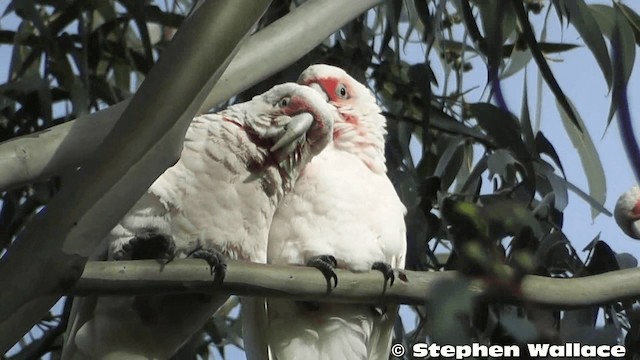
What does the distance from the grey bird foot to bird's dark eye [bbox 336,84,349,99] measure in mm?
487

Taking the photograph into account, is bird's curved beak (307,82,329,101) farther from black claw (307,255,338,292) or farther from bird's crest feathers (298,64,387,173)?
black claw (307,255,338,292)

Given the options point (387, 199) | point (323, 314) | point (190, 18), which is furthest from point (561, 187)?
point (190, 18)

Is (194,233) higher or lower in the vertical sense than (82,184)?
lower

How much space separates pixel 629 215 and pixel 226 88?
3.40ft

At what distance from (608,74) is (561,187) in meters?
0.26

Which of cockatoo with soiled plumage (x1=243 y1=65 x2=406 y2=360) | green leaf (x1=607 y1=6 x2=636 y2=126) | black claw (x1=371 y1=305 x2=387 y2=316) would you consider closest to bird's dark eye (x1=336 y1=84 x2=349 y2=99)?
cockatoo with soiled plumage (x1=243 y1=65 x2=406 y2=360)

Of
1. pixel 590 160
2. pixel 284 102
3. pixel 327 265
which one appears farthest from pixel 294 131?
pixel 590 160

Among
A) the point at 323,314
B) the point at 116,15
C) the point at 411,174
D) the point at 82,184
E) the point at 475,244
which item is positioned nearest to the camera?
the point at 82,184

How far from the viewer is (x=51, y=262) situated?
82 cm

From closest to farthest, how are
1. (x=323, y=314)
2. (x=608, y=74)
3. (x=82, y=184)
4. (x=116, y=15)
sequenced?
(x=82, y=184)
(x=608, y=74)
(x=323, y=314)
(x=116, y=15)

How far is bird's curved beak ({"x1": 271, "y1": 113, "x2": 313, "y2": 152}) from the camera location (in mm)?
1460

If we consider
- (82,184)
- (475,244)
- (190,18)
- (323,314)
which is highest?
(190,18)

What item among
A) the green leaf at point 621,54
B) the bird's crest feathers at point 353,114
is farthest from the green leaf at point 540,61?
the bird's crest feathers at point 353,114

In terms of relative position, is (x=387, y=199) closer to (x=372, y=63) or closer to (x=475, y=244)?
(x=372, y=63)
